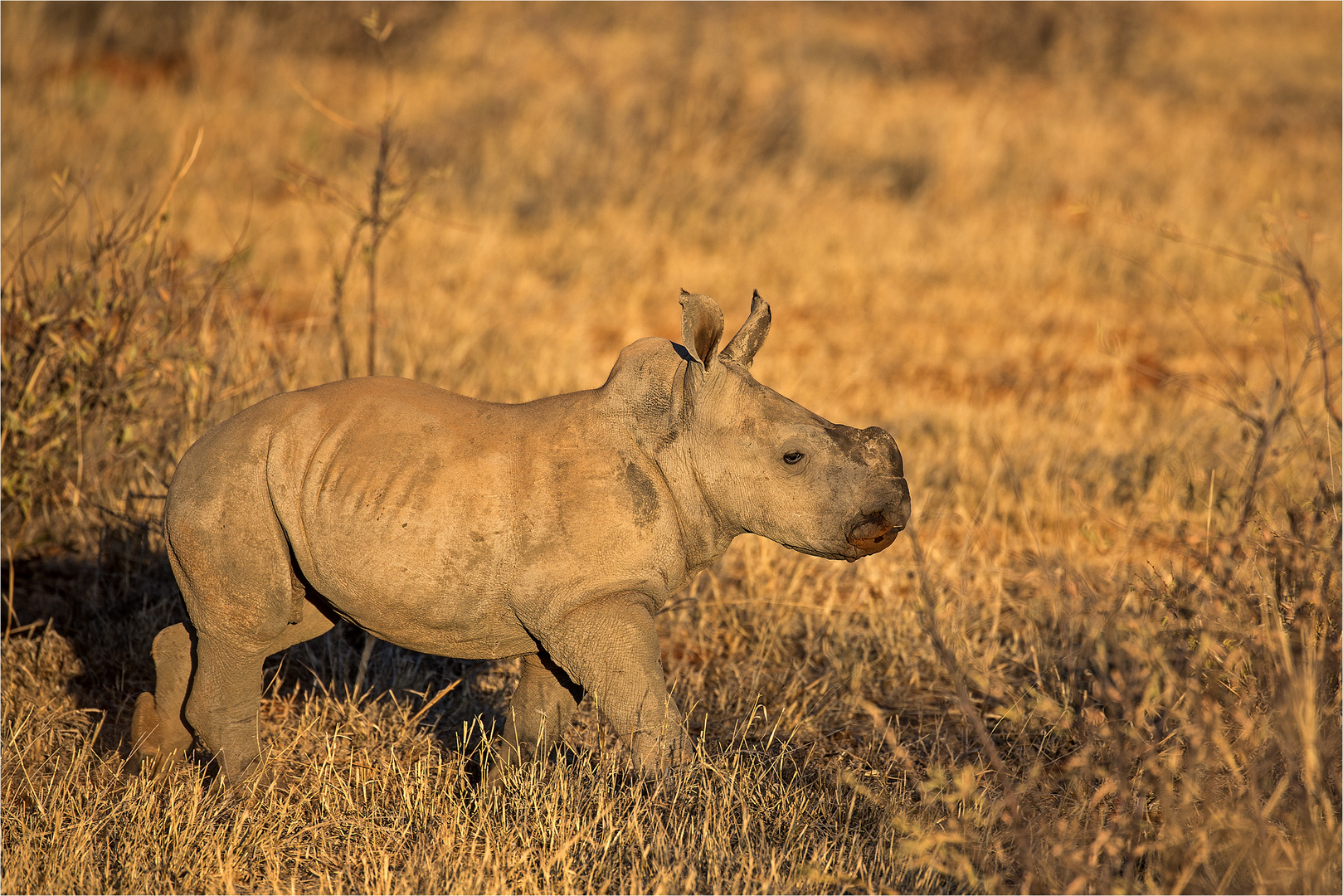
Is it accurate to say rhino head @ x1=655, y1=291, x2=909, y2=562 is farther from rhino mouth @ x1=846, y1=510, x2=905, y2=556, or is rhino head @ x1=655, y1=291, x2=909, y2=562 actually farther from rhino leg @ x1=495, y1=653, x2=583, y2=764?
rhino leg @ x1=495, y1=653, x2=583, y2=764

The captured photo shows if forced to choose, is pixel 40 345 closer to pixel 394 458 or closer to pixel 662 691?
pixel 394 458

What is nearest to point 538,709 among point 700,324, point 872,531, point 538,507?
point 538,507

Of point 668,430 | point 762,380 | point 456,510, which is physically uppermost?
point 668,430

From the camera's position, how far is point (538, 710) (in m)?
3.64

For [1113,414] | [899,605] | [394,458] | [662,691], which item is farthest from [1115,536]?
[394,458]

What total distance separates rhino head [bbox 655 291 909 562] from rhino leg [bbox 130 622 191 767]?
1647 millimetres

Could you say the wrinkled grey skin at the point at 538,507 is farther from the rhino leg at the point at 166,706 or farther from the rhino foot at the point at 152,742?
the rhino foot at the point at 152,742

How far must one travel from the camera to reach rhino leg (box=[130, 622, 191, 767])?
141 inches

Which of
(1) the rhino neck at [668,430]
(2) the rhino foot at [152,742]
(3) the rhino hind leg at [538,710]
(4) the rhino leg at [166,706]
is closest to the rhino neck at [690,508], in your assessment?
(1) the rhino neck at [668,430]

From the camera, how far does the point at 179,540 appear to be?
324cm

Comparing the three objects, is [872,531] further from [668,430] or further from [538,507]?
[538,507]

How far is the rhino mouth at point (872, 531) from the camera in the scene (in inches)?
120

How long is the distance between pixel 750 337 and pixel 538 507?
724 millimetres

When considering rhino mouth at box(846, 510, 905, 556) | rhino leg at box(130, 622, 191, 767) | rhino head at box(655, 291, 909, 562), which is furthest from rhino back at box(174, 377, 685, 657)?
rhino leg at box(130, 622, 191, 767)
